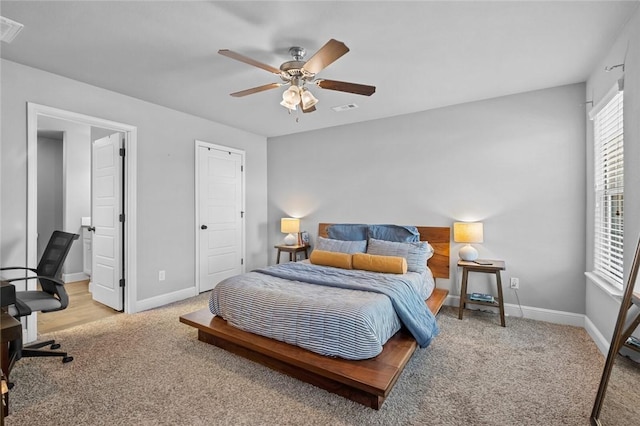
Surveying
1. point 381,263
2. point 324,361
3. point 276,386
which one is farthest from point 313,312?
point 381,263

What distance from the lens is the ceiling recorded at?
207 cm

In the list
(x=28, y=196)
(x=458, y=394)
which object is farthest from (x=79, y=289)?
(x=458, y=394)

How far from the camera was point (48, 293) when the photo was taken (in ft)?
9.01

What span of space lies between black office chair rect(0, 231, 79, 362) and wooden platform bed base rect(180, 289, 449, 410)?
1.13 meters

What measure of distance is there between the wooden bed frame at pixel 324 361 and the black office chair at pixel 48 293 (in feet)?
3.27

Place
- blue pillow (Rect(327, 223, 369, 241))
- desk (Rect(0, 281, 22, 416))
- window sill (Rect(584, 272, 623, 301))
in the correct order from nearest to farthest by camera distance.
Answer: desk (Rect(0, 281, 22, 416)) < window sill (Rect(584, 272, 623, 301)) < blue pillow (Rect(327, 223, 369, 241))

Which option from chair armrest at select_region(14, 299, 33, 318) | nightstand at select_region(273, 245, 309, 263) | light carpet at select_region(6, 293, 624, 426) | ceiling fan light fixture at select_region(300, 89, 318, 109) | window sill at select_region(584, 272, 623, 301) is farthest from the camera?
nightstand at select_region(273, 245, 309, 263)

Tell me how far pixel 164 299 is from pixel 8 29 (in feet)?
9.86

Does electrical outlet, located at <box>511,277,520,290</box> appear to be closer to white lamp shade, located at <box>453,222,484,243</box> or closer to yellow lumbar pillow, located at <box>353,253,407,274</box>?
white lamp shade, located at <box>453,222,484,243</box>

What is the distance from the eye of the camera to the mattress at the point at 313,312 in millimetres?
2121

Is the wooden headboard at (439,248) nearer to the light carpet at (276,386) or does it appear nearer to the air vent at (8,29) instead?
the light carpet at (276,386)

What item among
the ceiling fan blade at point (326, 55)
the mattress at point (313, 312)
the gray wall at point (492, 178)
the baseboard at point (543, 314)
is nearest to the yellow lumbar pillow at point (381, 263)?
the mattress at point (313, 312)

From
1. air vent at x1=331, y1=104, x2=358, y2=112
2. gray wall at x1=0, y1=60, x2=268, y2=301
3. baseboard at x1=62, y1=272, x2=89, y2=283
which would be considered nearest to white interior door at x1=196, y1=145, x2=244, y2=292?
gray wall at x1=0, y1=60, x2=268, y2=301

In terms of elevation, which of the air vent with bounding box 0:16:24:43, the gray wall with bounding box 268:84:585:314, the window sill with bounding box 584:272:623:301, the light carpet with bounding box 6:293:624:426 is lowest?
the light carpet with bounding box 6:293:624:426
